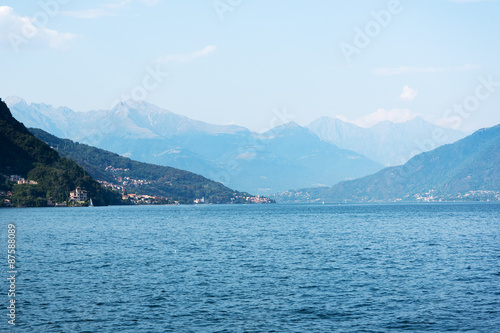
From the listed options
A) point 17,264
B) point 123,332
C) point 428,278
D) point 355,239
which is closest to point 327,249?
point 355,239

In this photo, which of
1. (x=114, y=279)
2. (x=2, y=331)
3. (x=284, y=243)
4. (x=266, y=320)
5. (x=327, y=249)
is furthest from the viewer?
(x=284, y=243)

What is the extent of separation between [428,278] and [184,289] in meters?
20.8

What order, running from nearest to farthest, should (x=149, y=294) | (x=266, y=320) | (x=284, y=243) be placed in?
(x=266, y=320) < (x=149, y=294) < (x=284, y=243)

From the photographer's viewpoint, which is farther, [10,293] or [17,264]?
[17,264]

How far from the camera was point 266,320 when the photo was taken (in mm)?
32031

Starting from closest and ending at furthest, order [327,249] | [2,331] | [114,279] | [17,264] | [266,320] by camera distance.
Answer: [2,331]
[266,320]
[114,279]
[17,264]
[327,249]

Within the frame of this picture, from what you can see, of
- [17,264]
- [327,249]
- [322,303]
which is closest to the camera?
[322,303]

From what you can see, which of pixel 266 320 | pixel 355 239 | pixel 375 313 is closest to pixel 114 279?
pixel 266 320

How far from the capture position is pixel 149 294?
39.1 m

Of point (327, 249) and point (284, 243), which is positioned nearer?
point (327, 249)

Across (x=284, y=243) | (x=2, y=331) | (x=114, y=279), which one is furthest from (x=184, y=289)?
(x=284, y=243)

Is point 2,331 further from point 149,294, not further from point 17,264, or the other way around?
point 17,264

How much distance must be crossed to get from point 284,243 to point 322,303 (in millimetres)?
39596

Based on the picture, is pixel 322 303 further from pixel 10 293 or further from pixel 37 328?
pixel 10 293
